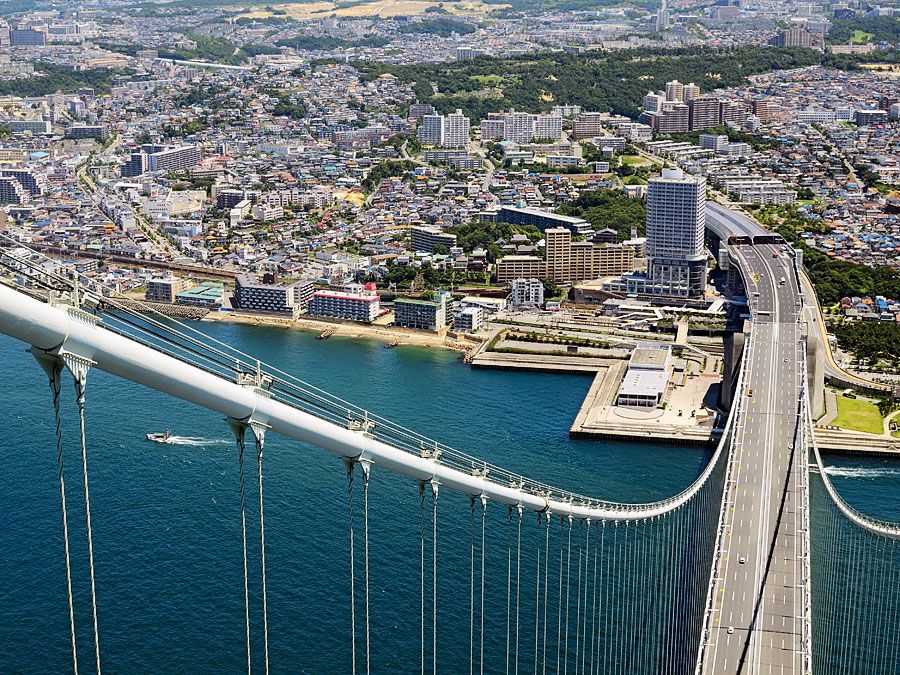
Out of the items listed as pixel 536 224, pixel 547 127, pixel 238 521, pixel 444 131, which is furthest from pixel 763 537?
pixel 547 127

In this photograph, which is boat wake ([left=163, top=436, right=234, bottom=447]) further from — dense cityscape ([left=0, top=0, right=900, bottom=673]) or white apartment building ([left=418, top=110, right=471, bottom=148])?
white apartment building ([left=418, top=110, right=471, bottom=148])

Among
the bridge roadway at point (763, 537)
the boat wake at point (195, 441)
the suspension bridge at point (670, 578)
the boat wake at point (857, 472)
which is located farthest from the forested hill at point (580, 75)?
the suspension bridge at point (670, 578)

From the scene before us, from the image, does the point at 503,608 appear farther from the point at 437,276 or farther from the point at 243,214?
the point at 243,214

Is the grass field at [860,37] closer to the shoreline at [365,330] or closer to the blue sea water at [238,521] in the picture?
the shoreline at [365,330]

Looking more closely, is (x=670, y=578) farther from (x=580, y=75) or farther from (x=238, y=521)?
(x=580, y=75)

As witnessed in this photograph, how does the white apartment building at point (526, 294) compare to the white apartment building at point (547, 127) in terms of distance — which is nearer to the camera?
the white apartment building at point (526, 294)

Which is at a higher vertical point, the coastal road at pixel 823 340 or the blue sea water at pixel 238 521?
the coastal road at pixel 823 340
